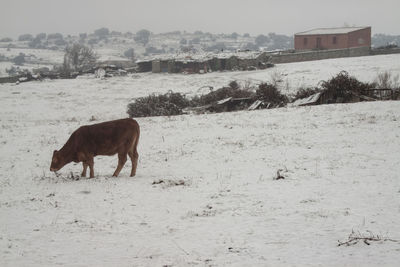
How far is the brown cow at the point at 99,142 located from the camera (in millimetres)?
10586

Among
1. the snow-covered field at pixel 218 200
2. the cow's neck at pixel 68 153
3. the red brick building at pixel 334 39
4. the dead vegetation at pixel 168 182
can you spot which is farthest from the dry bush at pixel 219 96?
the red brick building at pixel 334 39

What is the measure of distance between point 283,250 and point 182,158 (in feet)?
24.3

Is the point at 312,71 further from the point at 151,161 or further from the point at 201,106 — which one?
the point at 151,161

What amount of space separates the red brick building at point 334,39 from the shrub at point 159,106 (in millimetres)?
60579

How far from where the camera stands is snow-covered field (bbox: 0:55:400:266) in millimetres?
6094

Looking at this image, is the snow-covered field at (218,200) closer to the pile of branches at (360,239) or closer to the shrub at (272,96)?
the pile of branches at (360,239)

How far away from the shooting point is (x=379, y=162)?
11086 mm

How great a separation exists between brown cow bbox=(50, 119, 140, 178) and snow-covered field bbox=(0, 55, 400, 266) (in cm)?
55

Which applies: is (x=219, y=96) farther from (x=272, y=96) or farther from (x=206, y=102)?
(x=272, y=96)

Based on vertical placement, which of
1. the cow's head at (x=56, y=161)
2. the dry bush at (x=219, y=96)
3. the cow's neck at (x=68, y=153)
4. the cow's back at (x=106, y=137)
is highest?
the dry bush at (x=219, y=96)

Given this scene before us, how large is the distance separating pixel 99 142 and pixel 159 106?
18.1 metres

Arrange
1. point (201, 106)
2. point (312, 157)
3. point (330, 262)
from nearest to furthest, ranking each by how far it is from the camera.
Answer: point (330, 262) < point (312, 157) < point (201, 106)

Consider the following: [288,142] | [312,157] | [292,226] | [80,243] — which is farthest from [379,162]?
[80,243]

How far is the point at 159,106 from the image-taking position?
93.6ft
